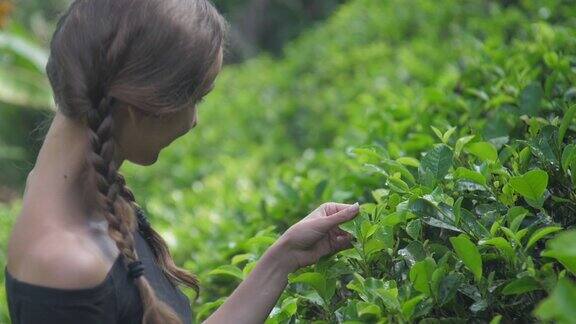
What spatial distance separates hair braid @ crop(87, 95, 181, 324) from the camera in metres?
1.79

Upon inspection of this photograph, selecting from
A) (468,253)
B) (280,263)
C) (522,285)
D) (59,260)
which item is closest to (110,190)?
(59,260)

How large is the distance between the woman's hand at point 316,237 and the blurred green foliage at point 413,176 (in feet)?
0.10

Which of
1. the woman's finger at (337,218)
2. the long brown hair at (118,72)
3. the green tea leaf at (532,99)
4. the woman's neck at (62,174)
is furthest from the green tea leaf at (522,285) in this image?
the green tea leaf at (532,99)

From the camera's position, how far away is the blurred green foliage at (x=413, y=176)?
1.74 m

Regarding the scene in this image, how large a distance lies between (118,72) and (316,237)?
1.87ft

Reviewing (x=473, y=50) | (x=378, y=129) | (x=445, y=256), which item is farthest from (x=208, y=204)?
(x=445, y=256)

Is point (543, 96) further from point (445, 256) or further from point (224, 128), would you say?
point (224, 128)

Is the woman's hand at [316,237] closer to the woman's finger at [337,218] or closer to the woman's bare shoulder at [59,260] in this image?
the woman's finger at [337,218]

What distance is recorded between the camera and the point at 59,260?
1.68 m

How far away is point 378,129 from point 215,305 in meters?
1.22

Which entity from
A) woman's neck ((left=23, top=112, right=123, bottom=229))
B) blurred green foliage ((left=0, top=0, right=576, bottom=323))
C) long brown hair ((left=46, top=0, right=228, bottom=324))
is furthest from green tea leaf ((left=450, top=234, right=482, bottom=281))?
woman's neck ((left=23, top=112, right=123, bottom=229))

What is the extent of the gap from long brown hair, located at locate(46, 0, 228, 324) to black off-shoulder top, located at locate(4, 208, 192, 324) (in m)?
0.03

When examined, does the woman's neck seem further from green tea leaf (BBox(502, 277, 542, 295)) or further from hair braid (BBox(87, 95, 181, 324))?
green tea leaf (BBox(502, 277, 542, 295))

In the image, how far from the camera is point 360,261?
1.96 metres
